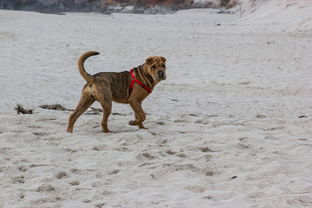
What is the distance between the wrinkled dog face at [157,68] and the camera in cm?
662

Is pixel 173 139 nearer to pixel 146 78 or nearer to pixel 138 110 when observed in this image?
pixel 138 110

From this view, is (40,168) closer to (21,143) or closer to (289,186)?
(21,143)

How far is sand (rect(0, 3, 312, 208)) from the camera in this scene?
4.51m

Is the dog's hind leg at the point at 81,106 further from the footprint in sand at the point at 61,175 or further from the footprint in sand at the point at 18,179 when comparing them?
the footprint in sand at the point at 18,179

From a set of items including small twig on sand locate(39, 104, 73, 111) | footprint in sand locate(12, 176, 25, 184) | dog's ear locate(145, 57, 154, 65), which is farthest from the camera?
small twig on sand locate(39, 104, 73, 111)

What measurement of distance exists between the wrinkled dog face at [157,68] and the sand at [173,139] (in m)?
0.74

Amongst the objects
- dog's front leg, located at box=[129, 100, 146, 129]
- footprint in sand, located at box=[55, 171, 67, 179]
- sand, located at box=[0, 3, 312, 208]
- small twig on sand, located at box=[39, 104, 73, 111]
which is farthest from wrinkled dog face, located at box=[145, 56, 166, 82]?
small twig on sand, located at box=[39, 104, 73, 111]

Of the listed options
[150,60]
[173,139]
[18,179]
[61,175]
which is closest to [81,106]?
[150,60]

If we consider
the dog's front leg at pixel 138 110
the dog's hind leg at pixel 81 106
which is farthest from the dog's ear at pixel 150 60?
the dog's hind leg at pixel 81 106

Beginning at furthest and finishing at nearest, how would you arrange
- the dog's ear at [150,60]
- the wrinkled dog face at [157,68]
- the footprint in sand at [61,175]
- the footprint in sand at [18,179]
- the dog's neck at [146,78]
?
1. the dog's neck at [146,78]
2. the dog's ear at [150,60]
3. the wrinkled dog face at [157,68]
4. the footprint in sand at [61,175]
5. the footprint in sand at [18,179]

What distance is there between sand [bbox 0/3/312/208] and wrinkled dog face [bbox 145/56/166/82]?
2.44 ft

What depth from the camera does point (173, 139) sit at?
652cm

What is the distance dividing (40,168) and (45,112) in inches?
133

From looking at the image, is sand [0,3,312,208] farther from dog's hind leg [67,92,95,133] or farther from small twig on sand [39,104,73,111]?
small twig on sand [39,104,73,111]
